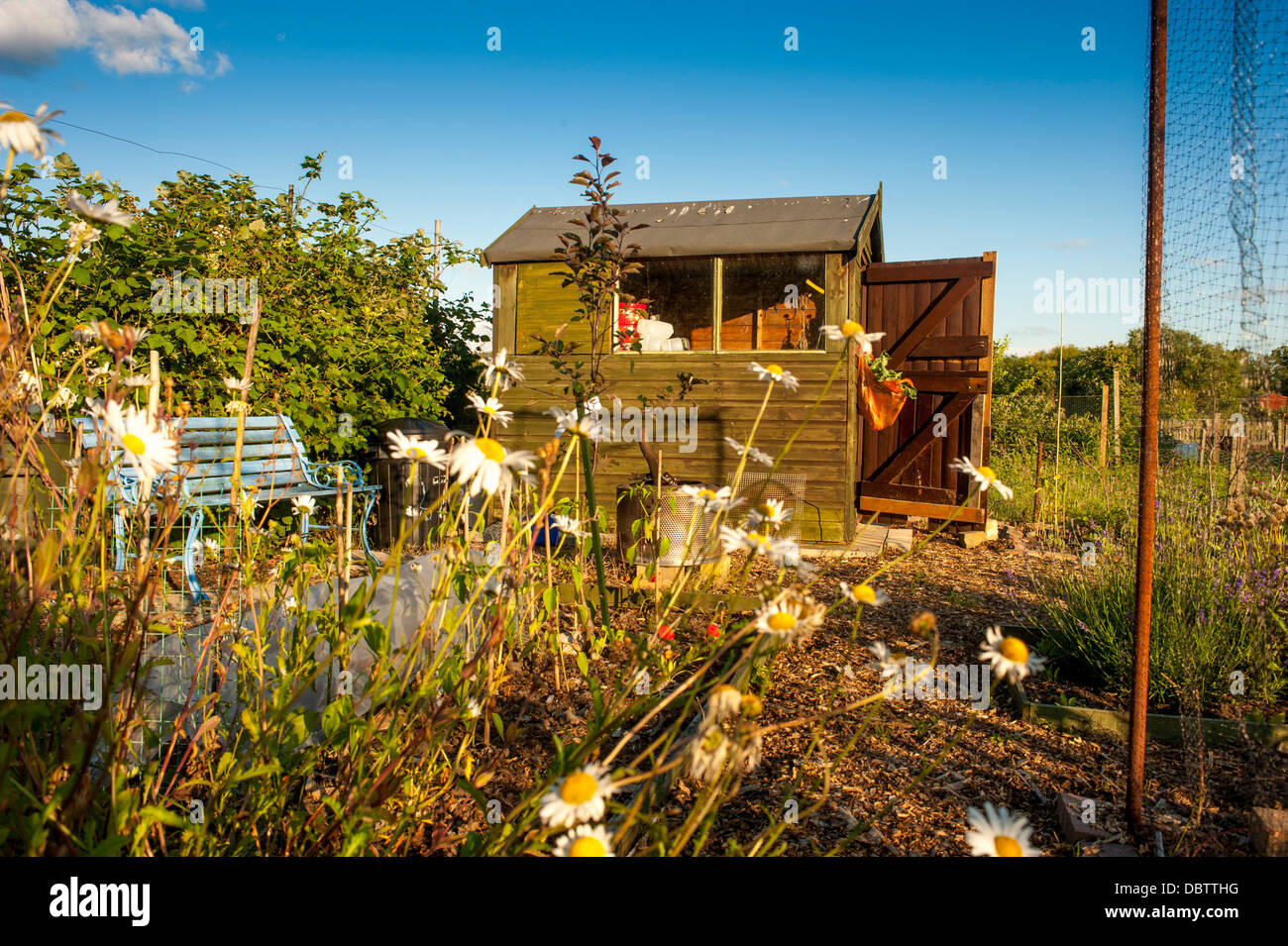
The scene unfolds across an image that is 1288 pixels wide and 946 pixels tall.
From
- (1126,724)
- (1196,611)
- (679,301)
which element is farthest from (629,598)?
(679,301)

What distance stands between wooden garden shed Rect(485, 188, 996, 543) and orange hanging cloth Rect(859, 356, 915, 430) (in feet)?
0.50

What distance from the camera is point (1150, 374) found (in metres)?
1.79

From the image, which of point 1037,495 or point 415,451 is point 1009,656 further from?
point 1037,495

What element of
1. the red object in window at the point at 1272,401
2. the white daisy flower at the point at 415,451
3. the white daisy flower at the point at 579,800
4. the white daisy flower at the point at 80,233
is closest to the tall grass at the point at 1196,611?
the red object in window at the point at 1272,401

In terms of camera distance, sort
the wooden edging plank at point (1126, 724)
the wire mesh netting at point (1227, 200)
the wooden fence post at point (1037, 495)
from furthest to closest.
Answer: the wooden fence post at point (1037, 495), the wooden edging plank at point (1126, 724), the wire mesh netting at point (1227, 200)

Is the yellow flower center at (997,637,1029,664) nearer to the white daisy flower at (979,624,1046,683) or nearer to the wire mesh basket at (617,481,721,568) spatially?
the white daisy flower at (979,624,1046,683)

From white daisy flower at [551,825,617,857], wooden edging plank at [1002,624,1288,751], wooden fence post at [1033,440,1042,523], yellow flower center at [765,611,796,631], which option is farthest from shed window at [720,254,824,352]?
white daisy flower at [551,825,617,857]

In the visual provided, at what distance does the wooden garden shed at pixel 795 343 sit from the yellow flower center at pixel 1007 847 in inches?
208

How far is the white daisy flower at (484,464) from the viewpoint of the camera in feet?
3.49

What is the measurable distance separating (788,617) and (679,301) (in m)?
7.15

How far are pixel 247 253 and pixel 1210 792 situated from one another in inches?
263

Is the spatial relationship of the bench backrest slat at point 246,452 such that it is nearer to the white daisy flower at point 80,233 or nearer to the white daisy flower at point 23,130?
the white daisy flower at point 80,233
